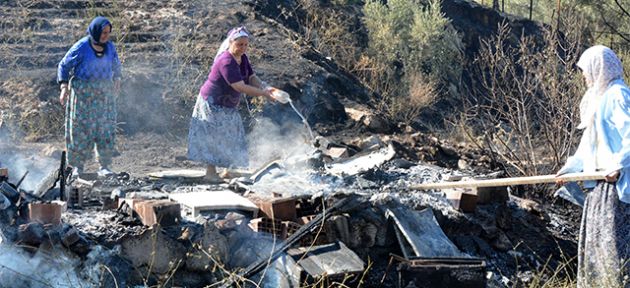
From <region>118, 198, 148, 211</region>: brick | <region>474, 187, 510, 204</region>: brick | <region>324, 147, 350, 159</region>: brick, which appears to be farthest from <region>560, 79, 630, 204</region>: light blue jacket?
<region>324, 147, 350, 159</region>: brick

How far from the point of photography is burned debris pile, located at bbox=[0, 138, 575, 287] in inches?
207

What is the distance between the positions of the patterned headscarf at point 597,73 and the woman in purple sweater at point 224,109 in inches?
122

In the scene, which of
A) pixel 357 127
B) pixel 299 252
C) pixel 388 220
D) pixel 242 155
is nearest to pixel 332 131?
pixel 357 127

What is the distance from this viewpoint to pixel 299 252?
5.47 meters

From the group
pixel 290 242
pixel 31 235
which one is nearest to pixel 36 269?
pixel 31 235

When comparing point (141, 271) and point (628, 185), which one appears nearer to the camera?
point (628, 185)

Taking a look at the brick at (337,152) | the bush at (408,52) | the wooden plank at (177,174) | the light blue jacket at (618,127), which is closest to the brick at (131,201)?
the wooden plank at (177,174)

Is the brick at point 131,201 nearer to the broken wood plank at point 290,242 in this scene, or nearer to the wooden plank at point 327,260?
the broken wood plank at point 290,242

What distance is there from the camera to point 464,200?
685 centimetres

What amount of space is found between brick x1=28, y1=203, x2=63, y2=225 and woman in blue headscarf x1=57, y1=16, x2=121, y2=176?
2463 mm

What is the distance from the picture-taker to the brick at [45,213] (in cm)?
541

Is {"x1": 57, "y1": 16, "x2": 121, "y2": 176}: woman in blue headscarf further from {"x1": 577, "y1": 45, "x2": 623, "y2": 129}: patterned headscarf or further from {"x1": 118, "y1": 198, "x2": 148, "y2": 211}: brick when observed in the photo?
{"x1": 577, "y1": 45, "x2": 623, "y2": 129}: patterned headscarf

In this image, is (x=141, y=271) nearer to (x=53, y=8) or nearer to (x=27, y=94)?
(x=27, y=94)

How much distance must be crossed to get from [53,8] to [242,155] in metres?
6.42
